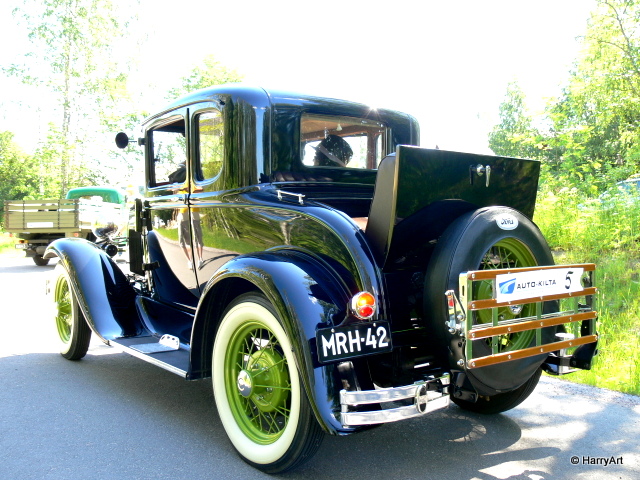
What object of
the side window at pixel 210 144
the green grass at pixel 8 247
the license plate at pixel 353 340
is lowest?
the green grass at pixel 8 247

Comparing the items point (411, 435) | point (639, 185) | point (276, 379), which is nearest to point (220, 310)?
point (276, 379)

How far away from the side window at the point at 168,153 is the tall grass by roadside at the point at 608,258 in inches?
138

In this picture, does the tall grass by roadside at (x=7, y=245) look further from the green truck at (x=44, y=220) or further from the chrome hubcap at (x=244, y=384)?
the chrome hubcap at (x=244, y=384)

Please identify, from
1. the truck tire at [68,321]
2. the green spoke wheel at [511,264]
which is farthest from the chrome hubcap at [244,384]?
the truck tire at [68,321]

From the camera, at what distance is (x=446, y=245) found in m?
2.65

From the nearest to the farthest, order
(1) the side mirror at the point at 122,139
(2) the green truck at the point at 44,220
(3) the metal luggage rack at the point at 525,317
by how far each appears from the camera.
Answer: (3) the metal luggage rack at the point at 525,317 → (1) the side mirror at the point at 122,139 → (2) the green truck at the point at 44,220

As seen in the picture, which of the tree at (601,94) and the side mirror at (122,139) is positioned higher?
the tree at (601,94)

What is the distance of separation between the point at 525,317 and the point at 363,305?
0.92 meters

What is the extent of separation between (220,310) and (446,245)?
1.35 metres

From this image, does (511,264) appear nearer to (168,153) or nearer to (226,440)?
(226,440)

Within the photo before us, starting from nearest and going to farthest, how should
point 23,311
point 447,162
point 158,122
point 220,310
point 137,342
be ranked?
1. point 447,162
2. point 220,310
3. point 137,342
4. point 158,122
5. point 23,311

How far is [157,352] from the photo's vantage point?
11.8ft

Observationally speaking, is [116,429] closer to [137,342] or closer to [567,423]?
[137,342]

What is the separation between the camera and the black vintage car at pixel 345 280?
2525 mm
